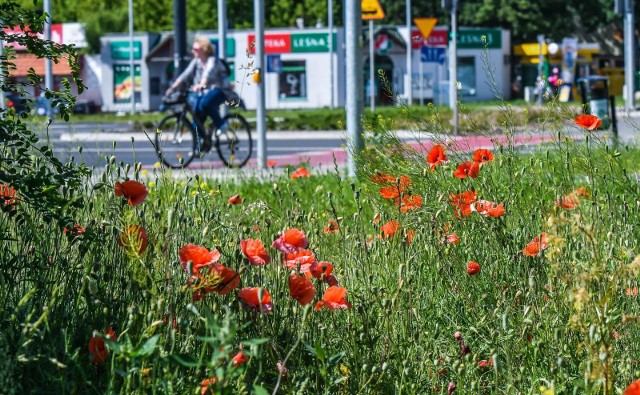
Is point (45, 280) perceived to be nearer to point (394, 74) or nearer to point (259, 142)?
point (259, 142)

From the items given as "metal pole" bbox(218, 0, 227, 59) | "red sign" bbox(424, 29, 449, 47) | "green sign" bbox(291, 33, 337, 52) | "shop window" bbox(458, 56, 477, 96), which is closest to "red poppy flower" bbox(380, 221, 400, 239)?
"metal pole" bbox(218, 0, 227, 59)

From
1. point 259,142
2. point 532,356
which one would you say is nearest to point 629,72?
point 259,142

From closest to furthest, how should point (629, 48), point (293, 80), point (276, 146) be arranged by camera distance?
point (276, 146) → point (629, 48) → point (293, 80)

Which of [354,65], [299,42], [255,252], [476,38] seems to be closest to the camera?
[255,252]

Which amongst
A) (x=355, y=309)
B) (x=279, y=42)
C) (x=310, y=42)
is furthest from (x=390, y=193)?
(x=279, y=42)

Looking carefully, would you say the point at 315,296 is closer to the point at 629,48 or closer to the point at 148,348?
the point at 148,348

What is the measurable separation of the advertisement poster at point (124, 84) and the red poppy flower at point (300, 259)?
199 ft

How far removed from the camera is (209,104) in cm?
1439

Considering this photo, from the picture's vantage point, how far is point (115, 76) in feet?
210

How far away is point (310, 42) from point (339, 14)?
14.4 m

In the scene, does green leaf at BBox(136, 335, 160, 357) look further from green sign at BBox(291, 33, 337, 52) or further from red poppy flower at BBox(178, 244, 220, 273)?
green sign at BBox(291, 33, 337, 52)

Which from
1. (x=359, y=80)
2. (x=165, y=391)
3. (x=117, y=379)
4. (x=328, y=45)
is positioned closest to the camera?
(x=165, y=391)

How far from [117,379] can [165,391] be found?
448 mm

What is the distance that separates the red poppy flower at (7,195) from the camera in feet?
12.3
